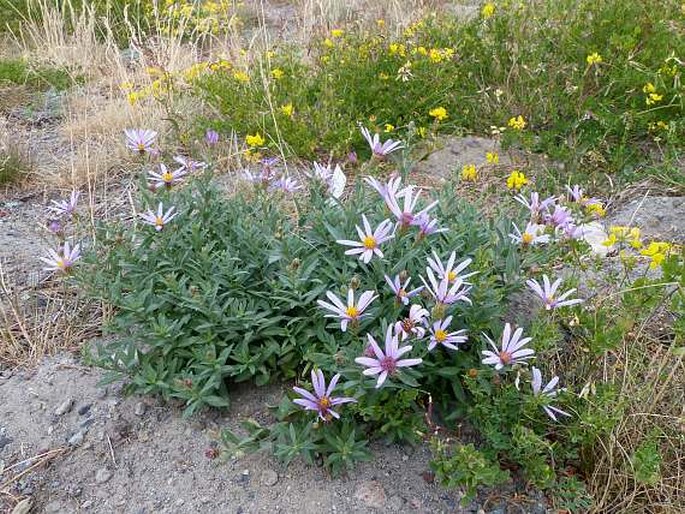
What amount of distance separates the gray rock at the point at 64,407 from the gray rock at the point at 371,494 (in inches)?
41.4

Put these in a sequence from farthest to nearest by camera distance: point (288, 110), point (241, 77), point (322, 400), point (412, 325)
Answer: point (241, 77)
point (288, 110)
point (322, 400)
point (412, 325)

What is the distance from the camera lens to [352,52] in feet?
14.8

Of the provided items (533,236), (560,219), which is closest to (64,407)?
(533,236)

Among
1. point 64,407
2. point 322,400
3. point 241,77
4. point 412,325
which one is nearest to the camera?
point 412,325

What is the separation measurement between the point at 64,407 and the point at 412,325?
132 cm

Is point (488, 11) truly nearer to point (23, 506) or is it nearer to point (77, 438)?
point (77, 438)

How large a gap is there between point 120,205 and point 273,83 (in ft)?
4.52

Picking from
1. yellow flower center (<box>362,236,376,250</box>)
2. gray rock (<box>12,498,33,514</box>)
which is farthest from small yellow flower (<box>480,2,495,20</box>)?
gray rock (<box>12,498,33,514</box>)

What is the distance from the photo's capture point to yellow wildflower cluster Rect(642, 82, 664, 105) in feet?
12.3

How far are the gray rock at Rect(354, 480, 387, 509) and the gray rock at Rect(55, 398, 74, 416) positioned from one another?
3.45 feet

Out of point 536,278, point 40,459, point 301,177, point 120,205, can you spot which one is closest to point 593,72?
point 301,177

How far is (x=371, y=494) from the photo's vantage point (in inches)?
78.2

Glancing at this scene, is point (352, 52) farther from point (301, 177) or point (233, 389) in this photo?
point (233, 389)

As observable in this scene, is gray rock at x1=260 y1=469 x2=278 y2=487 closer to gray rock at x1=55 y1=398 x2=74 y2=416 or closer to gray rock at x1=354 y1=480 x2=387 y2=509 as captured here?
gray rock at x1=354 y1=480 x2=387 y2=509
